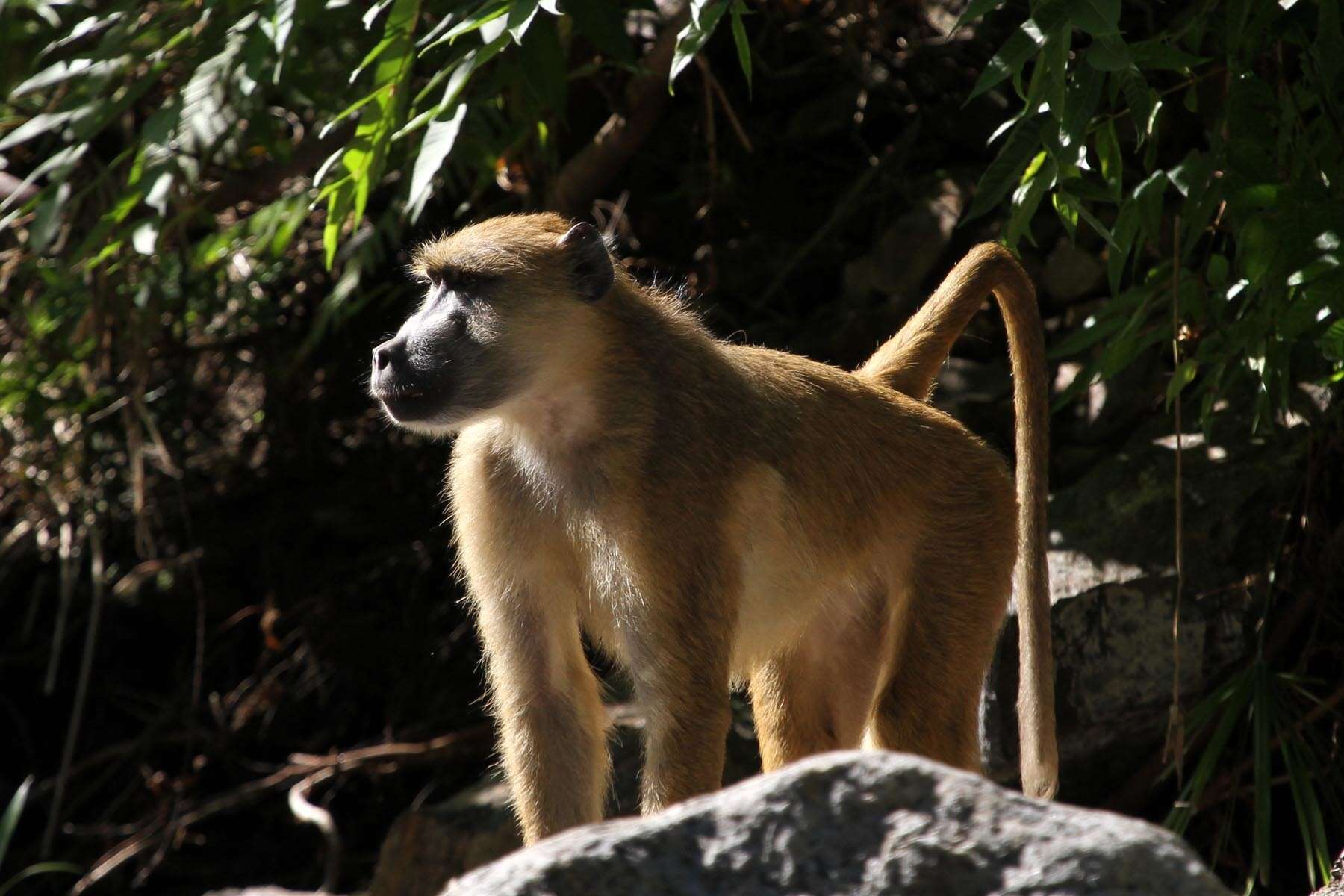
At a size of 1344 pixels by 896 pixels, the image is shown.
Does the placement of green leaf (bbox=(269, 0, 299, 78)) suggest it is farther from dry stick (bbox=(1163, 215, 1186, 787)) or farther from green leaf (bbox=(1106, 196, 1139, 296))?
dry stick (bbox=(1163, 215, 1186, 787))

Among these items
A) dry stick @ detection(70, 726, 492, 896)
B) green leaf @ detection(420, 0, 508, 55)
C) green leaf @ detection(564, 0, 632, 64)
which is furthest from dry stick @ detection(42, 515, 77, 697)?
green leaf @ detection(420, 0, 508, 55)

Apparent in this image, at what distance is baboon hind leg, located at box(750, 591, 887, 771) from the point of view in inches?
139

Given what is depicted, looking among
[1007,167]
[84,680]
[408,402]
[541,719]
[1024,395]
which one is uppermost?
[1007,167]

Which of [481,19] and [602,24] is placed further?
[602,24]

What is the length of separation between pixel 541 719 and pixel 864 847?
1.55 metres

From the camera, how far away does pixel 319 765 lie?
5.41 meters

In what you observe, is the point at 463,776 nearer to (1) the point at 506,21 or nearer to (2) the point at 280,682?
(2) the point at 280,682

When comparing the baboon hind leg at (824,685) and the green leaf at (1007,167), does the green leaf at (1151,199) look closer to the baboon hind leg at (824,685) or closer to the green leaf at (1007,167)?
the green leaf at (1007,167)

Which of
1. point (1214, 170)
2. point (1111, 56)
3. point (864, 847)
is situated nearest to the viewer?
point (864, 847)

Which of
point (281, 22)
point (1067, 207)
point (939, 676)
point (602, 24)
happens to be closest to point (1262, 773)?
point (939, 676)

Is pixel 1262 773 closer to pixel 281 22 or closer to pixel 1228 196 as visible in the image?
pixel 1228 196

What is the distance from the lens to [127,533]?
6.05 meters

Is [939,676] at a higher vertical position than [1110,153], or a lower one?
lower

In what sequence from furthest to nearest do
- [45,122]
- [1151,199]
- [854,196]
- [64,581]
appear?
[854,196] < [64,581] < [45,122] < [1151,199]
